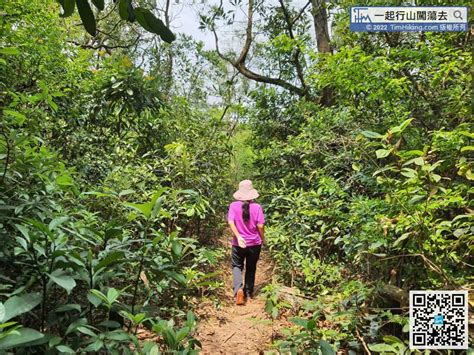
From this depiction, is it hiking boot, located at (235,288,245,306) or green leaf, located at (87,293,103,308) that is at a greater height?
green leaf, located at (87,293,103,308)

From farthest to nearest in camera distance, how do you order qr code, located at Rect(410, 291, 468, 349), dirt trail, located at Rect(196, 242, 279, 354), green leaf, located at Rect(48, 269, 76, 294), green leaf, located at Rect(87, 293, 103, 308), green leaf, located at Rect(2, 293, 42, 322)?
dirt trail, located at Rect(196, 242, 279, 354), qr code, located at Rect(410, 291, 468, 349), green leaf, located at Rect(87, 293, 103, 308), green leaf, located at Rect(48, 269, 76, 294), green leaf, located at Rect(2, 293, 42, 322)

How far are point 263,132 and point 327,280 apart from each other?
4.65m

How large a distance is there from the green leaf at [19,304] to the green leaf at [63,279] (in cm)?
8

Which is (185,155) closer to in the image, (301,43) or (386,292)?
(301,43)

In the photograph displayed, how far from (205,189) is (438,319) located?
3.87 metres

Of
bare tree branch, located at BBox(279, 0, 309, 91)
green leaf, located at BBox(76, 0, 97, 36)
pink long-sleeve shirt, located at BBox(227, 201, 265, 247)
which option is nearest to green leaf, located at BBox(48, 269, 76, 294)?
green leaf, located at BBox(76, 0, 97, 36)

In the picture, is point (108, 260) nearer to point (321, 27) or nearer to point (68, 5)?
point (68, 5)

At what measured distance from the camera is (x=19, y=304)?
1175 mm

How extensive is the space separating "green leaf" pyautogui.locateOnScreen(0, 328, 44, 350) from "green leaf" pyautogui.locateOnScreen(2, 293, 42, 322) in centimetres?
7

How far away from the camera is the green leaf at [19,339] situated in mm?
997

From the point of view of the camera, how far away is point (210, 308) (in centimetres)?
363

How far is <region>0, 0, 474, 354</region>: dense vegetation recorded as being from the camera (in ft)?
4.94

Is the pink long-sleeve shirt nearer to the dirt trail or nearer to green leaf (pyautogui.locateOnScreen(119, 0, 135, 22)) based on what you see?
the dirt trail

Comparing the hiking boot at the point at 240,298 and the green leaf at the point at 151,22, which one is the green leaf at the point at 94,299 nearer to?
the green leaf at the point at 151,22
